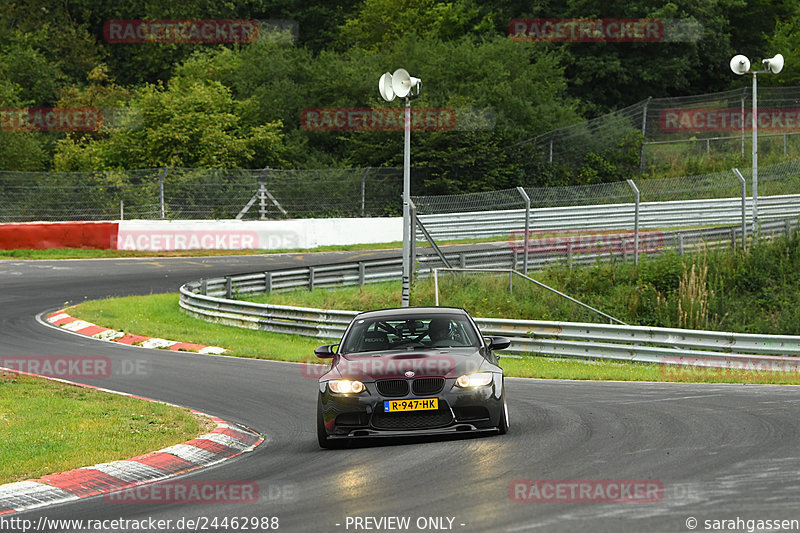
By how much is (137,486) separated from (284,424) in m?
3.68

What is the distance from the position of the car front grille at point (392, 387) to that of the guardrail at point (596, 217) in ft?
45.7

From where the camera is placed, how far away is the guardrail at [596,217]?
25828 millimetres

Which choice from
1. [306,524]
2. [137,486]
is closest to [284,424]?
[137,486]

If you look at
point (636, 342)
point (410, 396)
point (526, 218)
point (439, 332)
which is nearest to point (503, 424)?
point (410, 396)

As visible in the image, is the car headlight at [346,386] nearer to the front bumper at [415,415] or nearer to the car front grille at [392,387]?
the front bumper at [415,415]

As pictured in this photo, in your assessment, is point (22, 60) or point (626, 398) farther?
point (22, 60)

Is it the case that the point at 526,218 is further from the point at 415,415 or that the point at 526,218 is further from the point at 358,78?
the point at 358,78

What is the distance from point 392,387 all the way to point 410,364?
0.99 feet

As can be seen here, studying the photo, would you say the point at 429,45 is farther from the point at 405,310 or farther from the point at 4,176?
the point at 405,310

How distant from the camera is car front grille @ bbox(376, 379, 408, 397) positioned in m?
10.6

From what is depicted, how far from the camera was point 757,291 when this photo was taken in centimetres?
2497

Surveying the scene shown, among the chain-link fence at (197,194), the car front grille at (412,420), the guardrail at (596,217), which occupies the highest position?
the chain-link fence at (197,194)

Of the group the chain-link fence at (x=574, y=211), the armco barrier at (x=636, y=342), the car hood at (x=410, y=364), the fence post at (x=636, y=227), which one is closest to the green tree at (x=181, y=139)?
the chain-link fence at (x=574, y=211)

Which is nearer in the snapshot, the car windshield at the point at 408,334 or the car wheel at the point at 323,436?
the car wheel at the point at 323,436
